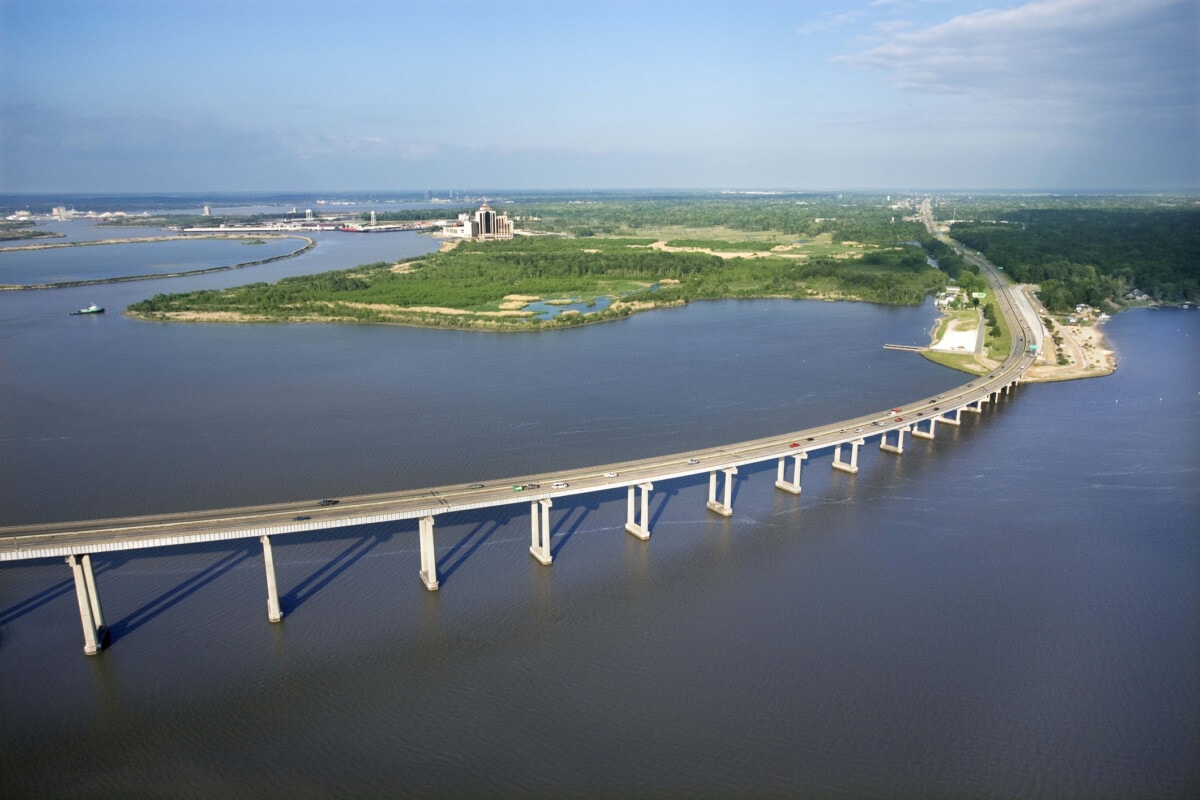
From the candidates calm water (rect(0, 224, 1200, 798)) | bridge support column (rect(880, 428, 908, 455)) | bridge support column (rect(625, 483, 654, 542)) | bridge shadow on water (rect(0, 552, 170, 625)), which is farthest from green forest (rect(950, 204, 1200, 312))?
bridge shadow on water (rect(0, 552, 170, 625))

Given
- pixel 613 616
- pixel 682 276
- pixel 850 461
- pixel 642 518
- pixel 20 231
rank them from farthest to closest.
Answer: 1. pixel 20 231
2. pixel 682 276
3. pixel 850 461
4. pixel 642 518
5. pixel 613 616

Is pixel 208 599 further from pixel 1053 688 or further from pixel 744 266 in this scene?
pixel 744 266

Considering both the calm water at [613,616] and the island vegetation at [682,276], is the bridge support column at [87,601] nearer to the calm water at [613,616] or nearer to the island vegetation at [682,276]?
the calm water at [613,616]

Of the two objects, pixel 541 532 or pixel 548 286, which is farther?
pixel 548 286

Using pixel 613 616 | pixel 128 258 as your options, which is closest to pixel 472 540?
pixel 613 616

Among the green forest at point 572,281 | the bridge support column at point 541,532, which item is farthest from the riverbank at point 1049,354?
the bridge support column at point 541,532

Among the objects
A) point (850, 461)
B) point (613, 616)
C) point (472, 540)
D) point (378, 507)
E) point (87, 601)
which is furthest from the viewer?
point (850, 461)

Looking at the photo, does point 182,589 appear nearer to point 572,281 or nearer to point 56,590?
point 56,590
